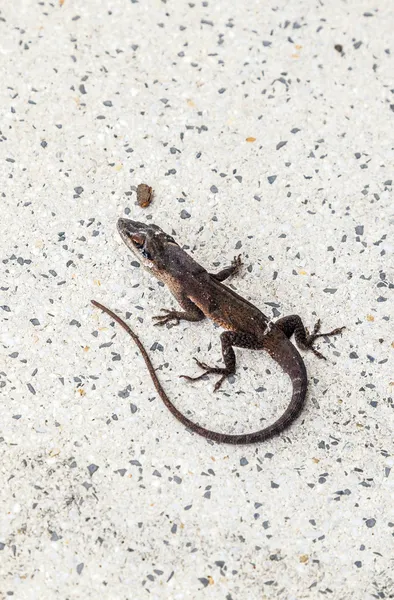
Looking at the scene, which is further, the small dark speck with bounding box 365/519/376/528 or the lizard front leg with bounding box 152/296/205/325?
the lizard front leg with bounding box 152/296/205/325

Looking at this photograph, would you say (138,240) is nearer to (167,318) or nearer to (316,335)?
(167,318)

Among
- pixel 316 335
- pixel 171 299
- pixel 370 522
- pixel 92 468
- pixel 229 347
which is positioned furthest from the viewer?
pixel 171 299

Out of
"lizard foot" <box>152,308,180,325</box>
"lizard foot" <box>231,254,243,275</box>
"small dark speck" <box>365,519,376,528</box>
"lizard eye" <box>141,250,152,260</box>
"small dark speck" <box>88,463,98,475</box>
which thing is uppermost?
"lizard foot" <box>231,254,243,275</box>

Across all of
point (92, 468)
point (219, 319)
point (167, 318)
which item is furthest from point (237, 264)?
point (92, 468)

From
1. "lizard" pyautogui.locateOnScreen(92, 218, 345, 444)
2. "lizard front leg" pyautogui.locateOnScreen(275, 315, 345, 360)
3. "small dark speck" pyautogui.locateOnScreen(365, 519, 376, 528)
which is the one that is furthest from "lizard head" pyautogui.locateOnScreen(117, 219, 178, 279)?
"small dark speck" pyautogui.locateOnScreen(365, 519, 376, 528)

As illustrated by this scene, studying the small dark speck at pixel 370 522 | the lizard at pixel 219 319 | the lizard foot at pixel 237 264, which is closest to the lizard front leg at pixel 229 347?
the lizard at pixel 219 319

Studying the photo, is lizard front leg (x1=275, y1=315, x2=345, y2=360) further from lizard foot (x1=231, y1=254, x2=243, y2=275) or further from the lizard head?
the lizard head
